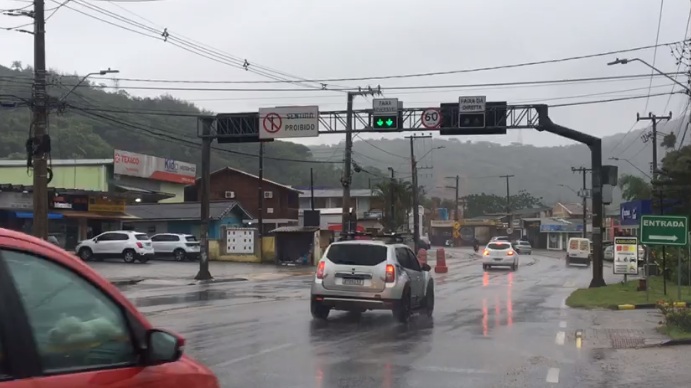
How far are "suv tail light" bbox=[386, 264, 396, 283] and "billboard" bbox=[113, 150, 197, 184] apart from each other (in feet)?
128

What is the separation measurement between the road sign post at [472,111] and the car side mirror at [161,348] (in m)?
28.3

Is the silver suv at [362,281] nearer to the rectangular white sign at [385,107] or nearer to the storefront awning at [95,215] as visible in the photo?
the rectangular white sign at [385,107]

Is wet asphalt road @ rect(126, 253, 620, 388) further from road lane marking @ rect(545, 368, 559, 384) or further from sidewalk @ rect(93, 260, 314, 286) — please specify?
sidewalk @ rect(93, 260, 314, 286)

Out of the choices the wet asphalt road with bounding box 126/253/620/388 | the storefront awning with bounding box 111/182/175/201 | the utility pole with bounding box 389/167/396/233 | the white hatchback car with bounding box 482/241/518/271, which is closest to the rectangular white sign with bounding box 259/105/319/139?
the wet asphalt road with bounding box 126/253/620/388

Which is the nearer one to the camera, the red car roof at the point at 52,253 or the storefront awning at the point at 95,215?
the red car roof at the point at 52,253

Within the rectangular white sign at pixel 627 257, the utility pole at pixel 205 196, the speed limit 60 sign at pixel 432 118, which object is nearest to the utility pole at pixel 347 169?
the speed limit 60 sign at pixel 432 118

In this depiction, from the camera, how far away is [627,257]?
28.5 meters

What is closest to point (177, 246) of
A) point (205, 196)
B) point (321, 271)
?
point (205, 196)

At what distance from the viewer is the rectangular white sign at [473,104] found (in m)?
31.2

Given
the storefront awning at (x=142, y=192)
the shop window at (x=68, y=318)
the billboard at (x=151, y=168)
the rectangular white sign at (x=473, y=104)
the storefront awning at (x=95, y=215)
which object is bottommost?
the shop window at (x=68, y=318)

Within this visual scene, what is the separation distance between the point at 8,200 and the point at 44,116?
19.6m

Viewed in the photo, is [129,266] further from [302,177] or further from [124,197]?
[302,177]

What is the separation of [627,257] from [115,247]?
26.1m

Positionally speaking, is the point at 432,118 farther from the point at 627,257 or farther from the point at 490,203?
the point at 490,203
